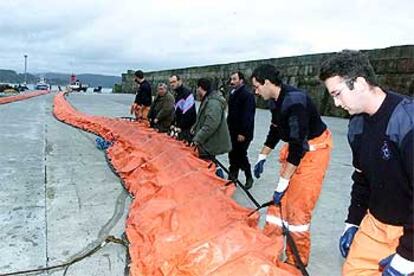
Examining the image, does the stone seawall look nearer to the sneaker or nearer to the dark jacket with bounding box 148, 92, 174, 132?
the dark jacket with bounding box 148, 92, 174, 132

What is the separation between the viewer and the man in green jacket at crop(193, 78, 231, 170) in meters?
5.23

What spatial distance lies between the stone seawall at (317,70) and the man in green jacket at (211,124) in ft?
4.85

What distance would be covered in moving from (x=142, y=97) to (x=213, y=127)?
4.42 meters

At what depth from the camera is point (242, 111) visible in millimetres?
5430

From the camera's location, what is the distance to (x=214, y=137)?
5355 millimetres

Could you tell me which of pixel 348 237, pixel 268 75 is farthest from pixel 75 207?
pixel 348 237

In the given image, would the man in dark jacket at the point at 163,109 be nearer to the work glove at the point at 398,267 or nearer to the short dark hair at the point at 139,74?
the short dark hair at the point at 139,74

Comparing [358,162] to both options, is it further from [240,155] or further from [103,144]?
[103,144]

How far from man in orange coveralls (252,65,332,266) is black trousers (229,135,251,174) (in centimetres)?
229

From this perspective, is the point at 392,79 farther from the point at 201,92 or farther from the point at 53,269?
the point at 53,269

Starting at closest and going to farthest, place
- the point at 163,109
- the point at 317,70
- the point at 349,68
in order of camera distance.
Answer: the point at 349,68 < the point at 163,109 < the point at 317,70

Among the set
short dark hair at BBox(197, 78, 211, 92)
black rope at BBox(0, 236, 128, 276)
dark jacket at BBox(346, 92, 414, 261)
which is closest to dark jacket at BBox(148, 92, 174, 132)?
short dark hair at BBox(197, 78, 211, 92)

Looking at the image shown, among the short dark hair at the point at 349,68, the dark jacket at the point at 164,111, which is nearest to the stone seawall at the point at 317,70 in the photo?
the dark jacket at the point at 164,111

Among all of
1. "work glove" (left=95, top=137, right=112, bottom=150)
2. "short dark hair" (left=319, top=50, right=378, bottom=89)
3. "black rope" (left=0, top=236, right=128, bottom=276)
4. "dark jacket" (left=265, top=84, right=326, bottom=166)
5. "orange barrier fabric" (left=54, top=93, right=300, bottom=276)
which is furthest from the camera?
"work glove" (left=95, top=137, right=112, bottom=150)
